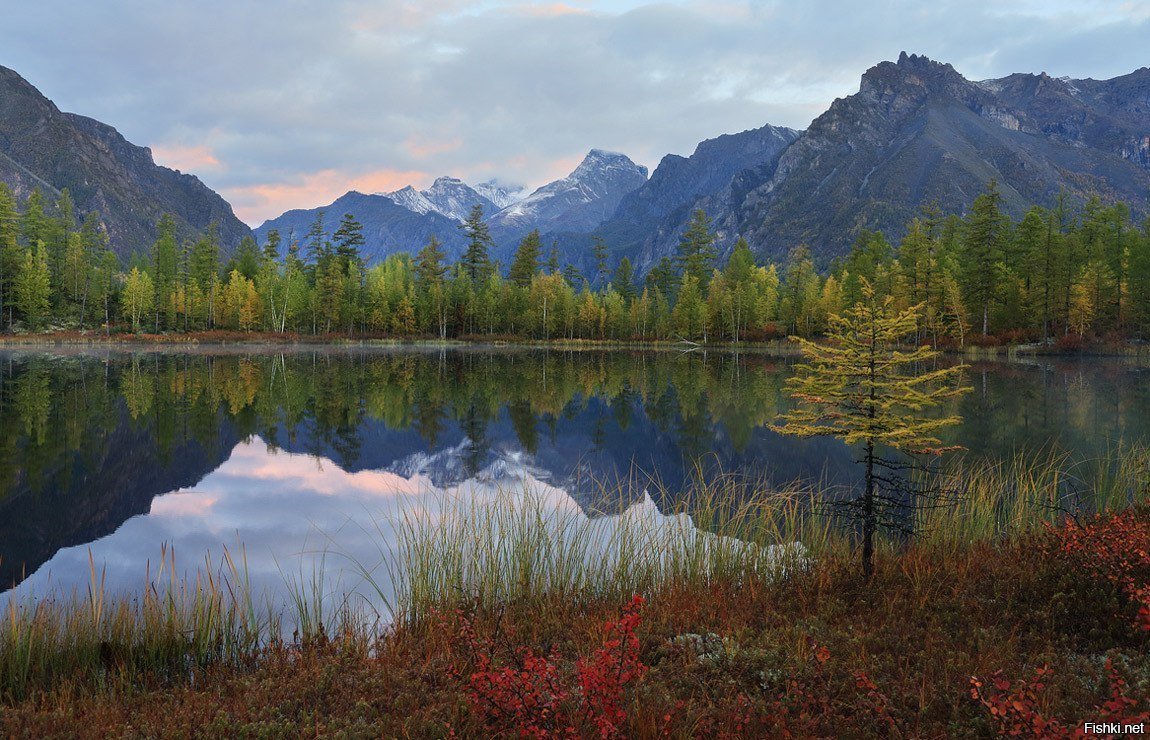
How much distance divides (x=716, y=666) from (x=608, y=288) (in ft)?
371

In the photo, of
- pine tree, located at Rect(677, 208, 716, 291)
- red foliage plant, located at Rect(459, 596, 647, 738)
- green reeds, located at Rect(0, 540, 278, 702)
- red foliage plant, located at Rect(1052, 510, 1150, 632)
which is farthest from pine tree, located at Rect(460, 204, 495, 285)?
red foliage plant, located at Rect(459, 596, 647, 738)

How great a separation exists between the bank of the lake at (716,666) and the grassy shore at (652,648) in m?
0.03

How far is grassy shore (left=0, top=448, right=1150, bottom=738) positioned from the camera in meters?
4.88

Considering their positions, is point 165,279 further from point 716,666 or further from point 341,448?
point 716,666

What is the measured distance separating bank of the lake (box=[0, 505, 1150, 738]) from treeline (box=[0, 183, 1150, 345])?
216ft

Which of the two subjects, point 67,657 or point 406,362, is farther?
point 406,362

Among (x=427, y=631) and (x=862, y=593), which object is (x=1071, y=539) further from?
(x=427, y=631)

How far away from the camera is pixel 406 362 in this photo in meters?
59.7

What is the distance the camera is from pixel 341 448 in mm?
21672

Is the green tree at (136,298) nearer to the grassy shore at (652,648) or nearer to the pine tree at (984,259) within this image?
the grassy shore at (652,648)

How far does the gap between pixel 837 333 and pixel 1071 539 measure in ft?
12.3

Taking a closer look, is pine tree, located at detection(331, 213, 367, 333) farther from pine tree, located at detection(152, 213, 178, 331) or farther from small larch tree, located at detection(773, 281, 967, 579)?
small larch tree, located at detection(773, 281, 967, 579)

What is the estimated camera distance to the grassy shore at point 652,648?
16.0 feet

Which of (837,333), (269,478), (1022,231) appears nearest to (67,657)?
(837,333)
